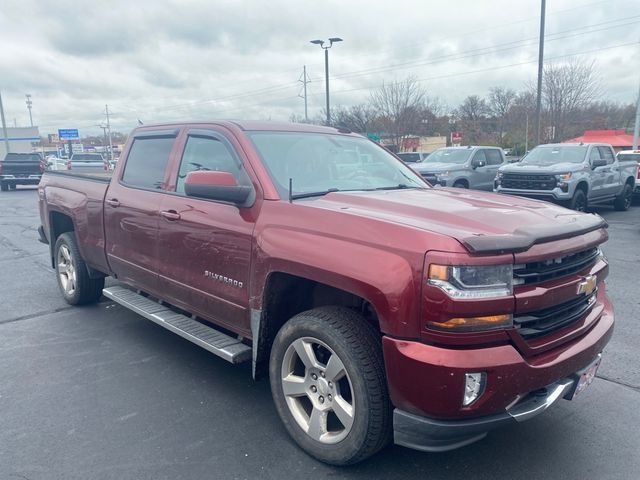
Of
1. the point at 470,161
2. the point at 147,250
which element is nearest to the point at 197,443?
the point at 147,250

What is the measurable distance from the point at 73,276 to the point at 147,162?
77.5 inches

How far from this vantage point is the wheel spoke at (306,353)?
2.97m

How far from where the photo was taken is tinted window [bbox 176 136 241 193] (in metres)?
3.79

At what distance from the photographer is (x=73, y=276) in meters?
5.82

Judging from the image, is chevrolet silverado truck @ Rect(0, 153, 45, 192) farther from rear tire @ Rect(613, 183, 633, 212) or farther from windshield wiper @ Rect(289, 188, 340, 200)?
windshield wiper @ Rect(289, 188, 340, 200)

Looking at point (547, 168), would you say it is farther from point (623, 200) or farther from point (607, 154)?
point (623, 200)

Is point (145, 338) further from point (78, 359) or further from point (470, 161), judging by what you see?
point (470, 161)

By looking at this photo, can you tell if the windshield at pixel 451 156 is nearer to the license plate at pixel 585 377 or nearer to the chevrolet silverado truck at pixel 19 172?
the license plate at pixel 585 377

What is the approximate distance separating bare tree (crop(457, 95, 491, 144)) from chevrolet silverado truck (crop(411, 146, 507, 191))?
1607 inches

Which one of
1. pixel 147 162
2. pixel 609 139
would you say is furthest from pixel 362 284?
pixel 609 139

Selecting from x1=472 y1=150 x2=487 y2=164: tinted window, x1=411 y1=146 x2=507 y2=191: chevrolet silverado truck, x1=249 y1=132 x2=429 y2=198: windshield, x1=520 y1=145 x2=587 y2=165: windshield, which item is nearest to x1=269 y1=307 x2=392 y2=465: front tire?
x1=249 y1=132 x2=429 y2=198: windshield

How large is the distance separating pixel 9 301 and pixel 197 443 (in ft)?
13.9

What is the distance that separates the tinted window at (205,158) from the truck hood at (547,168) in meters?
10.9


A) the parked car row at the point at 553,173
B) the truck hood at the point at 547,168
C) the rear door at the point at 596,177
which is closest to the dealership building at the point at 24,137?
the parked car row at the point at 553,173
